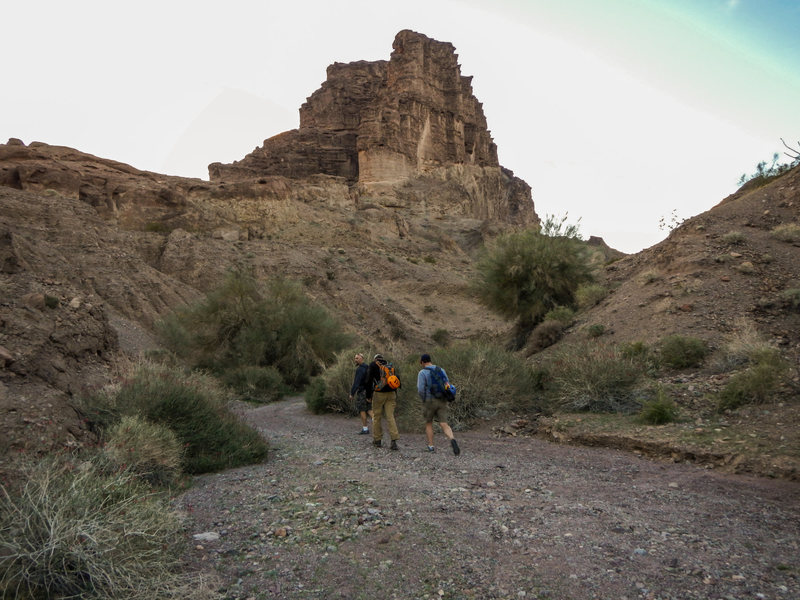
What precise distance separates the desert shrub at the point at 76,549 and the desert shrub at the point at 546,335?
49.0 ft

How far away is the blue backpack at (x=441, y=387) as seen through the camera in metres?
8.60

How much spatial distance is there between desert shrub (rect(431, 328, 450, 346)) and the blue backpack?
82.2 feet

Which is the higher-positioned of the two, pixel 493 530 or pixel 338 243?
pixel 338 243

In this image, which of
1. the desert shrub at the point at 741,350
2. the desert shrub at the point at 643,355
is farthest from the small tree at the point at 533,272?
the desert shrub at the point at 741,350

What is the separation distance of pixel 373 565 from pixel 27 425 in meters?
4.00

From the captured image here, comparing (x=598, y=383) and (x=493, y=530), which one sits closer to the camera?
(x=493, y=530)

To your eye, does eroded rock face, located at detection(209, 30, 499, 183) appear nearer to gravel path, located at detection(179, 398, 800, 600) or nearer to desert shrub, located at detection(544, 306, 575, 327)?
desert shrub, located at detection(544, 306, 575, 327)

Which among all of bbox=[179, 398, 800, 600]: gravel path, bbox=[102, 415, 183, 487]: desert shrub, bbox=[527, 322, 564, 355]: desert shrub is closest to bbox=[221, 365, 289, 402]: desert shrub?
bbox=[527, 322, 564, 355]: desert shrub

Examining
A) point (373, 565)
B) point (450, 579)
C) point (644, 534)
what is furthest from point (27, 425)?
point (644, 534)

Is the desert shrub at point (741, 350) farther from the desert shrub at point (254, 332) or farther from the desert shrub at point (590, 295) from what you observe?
the desert shrub at point (254, 332)

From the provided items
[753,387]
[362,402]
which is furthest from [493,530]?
[362,402]

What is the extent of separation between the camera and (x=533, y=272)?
784 inches

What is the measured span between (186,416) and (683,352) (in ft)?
32.8

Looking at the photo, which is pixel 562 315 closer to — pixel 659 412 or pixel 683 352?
pixel 683 352
